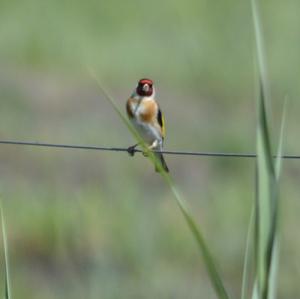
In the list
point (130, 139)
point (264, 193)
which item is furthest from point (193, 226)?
point (130, 139)

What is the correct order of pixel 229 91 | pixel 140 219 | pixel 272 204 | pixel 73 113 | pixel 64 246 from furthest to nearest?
pixel 229 91
pixel 73 113
pixel 140 219
pixel 64 246
pixel 272 204

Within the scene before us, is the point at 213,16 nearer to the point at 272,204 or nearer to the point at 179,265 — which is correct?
the point at 179,265

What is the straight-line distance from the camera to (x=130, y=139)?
10.7 m

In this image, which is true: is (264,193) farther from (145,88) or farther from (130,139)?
(130,139)

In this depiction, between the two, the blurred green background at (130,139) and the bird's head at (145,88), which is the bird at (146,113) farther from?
the blurred green background at (130,139)

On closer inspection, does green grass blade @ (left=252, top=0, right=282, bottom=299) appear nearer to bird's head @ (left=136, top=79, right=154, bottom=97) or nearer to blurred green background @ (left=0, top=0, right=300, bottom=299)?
blurred green background @ (left=0, top=0, right=300, bottom=299)

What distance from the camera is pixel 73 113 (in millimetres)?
12039

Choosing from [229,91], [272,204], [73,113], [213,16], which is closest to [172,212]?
[73,113]

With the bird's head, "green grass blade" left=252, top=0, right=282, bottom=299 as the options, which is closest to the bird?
the bird's head

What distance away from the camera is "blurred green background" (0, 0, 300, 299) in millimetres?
8430

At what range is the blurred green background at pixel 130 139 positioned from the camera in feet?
27.7

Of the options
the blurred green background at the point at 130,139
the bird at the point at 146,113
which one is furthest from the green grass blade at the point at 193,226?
the bird at the point at 146,113

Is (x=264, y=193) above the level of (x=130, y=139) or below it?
below

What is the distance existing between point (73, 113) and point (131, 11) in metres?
2.67
